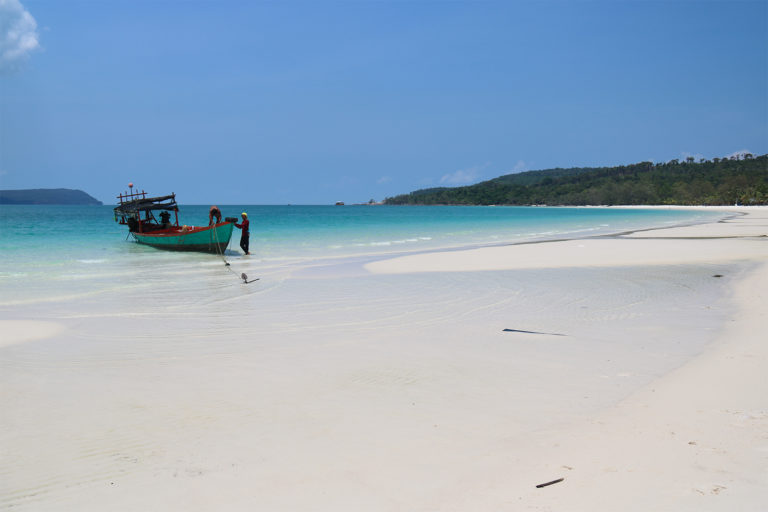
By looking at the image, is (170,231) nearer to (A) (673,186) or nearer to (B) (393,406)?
(B) (393,406)

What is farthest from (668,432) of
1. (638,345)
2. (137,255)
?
(137,255)

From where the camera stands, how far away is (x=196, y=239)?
2322 centimetres

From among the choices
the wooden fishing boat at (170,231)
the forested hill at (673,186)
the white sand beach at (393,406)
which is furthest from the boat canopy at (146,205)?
the forested hill at (673,186)

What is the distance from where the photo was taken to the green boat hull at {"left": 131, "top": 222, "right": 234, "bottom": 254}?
2209 cm

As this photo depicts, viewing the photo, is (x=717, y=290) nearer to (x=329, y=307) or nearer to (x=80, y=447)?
(x=329, y=307)

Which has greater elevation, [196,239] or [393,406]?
[196,239]

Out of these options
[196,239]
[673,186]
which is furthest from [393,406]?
[673,186]

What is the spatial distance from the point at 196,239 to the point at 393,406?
20144 mm

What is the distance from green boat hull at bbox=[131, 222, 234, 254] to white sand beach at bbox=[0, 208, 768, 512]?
39.9 feet

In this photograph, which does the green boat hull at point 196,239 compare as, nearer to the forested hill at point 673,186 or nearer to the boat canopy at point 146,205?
the boat canopy at point 146,205

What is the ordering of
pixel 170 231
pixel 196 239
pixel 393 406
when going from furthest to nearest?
1. pixel 170 231
2. pixel 196 239
3. pixel 393 406

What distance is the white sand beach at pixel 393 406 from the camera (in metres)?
3.43

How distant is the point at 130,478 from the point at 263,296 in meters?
7.83

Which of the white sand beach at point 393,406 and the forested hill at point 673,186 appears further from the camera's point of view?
the forested hill at point 673,186
